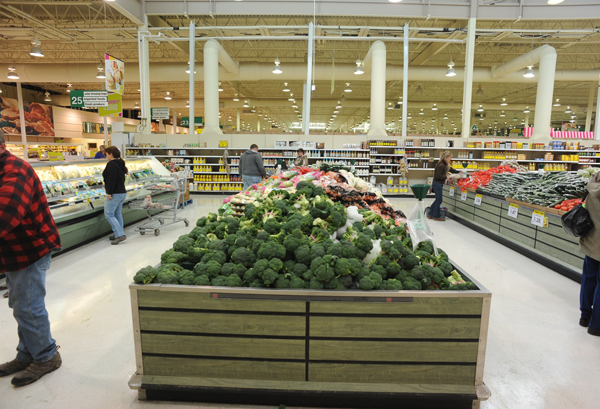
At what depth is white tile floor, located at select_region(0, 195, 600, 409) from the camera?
240 centimetres

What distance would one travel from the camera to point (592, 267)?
3.31 metres

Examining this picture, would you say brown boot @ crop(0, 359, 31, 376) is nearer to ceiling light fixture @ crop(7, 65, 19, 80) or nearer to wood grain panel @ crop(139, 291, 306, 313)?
wood grain panel @ crop(139, 291, 306, 313)

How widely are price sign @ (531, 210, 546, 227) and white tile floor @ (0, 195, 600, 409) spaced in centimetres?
58

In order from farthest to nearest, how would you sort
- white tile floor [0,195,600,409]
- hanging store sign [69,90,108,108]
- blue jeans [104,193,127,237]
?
hanging store sign [69,90,108,108] → blue jeans [104,193,127,237] → white tile floor [0,195,600,409]

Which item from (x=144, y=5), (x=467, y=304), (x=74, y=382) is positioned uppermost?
(x=144, y=5)

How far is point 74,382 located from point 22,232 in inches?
43.6

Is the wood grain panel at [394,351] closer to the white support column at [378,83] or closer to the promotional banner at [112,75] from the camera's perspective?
the promotional banner at [112,75]

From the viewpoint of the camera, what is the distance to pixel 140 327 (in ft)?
7.47

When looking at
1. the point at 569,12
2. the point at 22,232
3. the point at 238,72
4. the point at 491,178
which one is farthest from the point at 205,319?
the point at 238,72

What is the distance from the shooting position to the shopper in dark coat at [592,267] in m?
3.14

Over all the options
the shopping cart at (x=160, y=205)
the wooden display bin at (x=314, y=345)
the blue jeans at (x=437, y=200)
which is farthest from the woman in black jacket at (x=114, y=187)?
the blue jeans at (x=437, y=200)

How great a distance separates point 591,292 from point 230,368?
339cm

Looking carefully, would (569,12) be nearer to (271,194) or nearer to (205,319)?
(271,194)

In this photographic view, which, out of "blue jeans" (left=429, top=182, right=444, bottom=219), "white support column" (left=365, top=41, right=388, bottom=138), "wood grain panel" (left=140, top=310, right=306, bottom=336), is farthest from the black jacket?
"white support column" (left=365, top=41, right=388, bottom=138)
